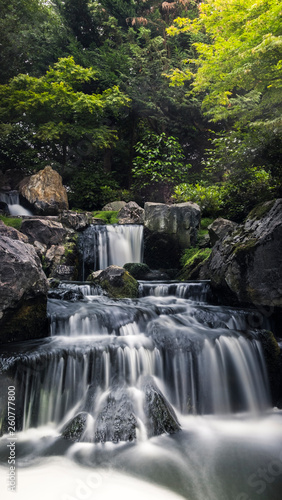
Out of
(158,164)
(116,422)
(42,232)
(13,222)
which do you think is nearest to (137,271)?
(42,232)

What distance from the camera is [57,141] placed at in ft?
51.9

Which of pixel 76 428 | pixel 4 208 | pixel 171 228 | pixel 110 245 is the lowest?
pixel 76 428

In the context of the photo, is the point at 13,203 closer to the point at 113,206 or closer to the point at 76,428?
the point at 113,206

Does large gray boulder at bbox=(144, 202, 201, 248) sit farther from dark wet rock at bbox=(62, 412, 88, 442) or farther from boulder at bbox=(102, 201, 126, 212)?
dark wet rock at bbox=(62, 412, 88, 442)

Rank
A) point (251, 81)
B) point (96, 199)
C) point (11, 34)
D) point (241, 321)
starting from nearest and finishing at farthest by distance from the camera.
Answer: point (241, 321) → point (251, 81) → point (96, 199) → point (11, 34)

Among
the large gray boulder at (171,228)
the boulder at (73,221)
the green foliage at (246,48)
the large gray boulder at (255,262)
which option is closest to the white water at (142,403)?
the large gray boulder at (255,262)

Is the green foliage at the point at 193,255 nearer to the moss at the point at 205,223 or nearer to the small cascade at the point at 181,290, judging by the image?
the moss at the point at 205,223

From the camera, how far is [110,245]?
10.2 m

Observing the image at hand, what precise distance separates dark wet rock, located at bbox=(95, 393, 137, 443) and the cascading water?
1 centimetres

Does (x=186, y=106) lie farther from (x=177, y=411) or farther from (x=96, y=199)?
(x=177, y=411)

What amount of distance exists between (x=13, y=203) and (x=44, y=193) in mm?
1710

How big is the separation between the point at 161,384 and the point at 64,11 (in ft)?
69.5

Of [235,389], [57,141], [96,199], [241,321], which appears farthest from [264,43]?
[57,141]

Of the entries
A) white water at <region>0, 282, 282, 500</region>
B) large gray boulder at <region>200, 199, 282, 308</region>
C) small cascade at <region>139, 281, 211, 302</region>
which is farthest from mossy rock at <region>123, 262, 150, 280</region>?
white water at <region>0, 282, 282, 500</region>
